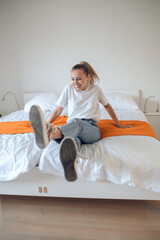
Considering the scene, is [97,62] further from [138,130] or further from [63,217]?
[63,217]

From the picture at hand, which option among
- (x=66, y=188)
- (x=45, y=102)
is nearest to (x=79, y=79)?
(x=66, y=188)

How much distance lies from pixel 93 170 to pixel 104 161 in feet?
0.30

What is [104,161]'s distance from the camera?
1262mm

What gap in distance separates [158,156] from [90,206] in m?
0.61

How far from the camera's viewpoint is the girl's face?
5.01 feet

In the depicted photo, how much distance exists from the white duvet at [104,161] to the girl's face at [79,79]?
469 millimetres

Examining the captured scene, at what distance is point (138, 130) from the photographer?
5.53 feet

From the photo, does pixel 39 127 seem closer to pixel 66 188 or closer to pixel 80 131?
pixel 80 131

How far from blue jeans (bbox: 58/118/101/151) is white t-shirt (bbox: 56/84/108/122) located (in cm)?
12

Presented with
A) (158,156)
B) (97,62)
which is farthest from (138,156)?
(97,62)

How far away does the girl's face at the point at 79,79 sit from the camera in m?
1.53

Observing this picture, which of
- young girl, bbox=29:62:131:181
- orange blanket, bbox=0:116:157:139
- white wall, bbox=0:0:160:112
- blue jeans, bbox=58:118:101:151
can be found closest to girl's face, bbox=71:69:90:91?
young girl, bbox=29:62:131:181

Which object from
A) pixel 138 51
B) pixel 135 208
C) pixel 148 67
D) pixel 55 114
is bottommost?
pixel 135 208

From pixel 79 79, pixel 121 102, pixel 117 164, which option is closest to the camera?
pixel 117 164
